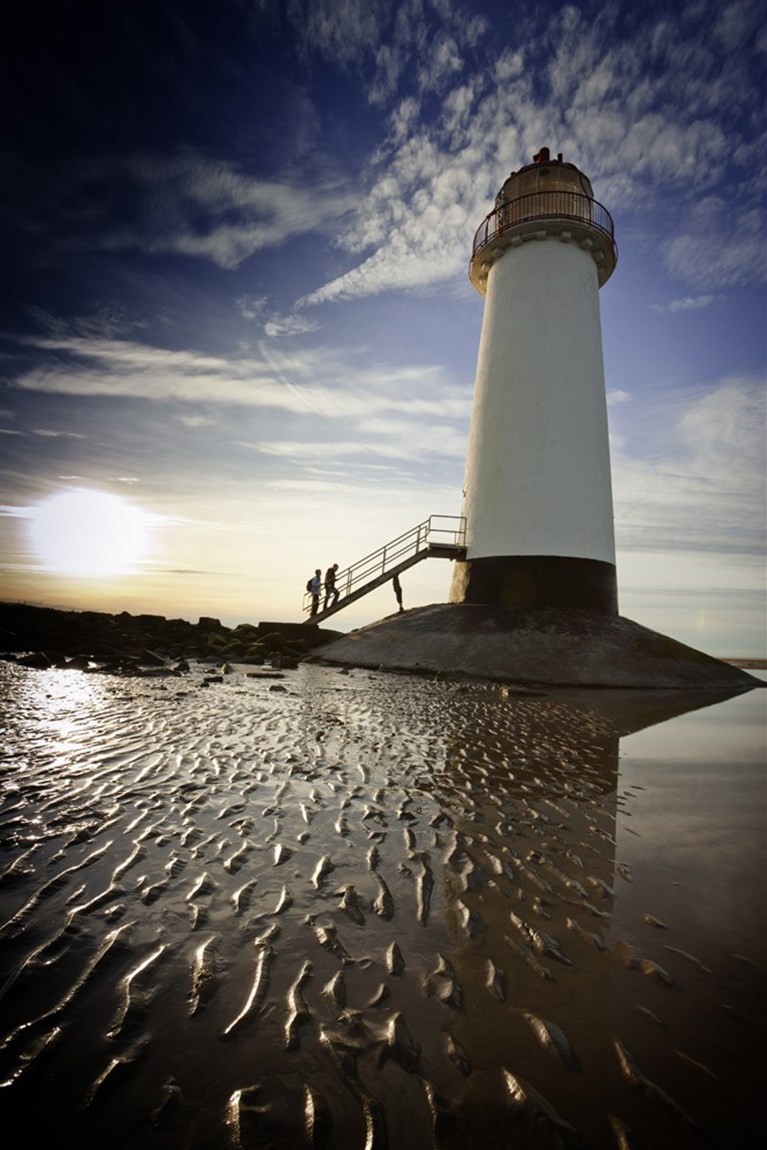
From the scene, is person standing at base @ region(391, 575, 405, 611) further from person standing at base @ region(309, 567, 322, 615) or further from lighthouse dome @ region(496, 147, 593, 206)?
lighthouse dome @ region(496, 147, 593, 206)

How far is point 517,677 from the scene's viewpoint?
15.2 m

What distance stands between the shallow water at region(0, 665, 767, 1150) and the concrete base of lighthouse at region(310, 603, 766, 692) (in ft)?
29.0

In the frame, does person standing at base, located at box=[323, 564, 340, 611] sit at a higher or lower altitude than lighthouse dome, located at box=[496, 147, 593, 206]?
lower

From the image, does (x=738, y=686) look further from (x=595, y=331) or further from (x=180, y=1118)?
(x=180, y=1118)

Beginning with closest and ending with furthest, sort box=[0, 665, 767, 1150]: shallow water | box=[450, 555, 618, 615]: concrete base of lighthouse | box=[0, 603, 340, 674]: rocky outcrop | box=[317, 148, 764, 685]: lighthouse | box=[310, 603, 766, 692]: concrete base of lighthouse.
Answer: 1. box=[0, 665, 767, 1150]: shallow water
2. box=[310, 603, 766, 692]: concrete base of lighthouse
3. box=[0, 603, 340, 674]: rocky outcrop
4. box=[317, 148, 764, 685]: lighthouse
5. box=[450, 555, 618, 615]: concrete base of lighthouse

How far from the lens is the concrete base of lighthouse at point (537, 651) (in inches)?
609

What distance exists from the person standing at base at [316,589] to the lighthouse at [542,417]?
5546 mm

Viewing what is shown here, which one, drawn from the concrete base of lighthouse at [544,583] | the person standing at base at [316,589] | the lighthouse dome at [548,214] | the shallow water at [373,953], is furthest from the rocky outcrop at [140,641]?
the lighthouse dome at [548,214]

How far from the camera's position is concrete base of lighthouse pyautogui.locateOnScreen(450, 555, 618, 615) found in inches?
723

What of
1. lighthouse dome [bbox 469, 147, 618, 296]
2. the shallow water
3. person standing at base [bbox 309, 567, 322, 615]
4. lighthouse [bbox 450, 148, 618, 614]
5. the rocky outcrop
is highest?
lighthouse dome [bbox 469, 147, 618, 296]

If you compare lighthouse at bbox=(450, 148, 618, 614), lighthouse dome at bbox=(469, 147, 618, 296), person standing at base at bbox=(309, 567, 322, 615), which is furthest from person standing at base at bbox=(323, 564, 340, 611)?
lighthouse dome at bbox=(469, 147, 618, 296)

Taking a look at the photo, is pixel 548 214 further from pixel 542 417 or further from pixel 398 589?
pixel 398 589

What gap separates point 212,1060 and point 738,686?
789 inches

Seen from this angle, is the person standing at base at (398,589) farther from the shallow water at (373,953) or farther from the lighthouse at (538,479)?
the shallow water at (373,953)
